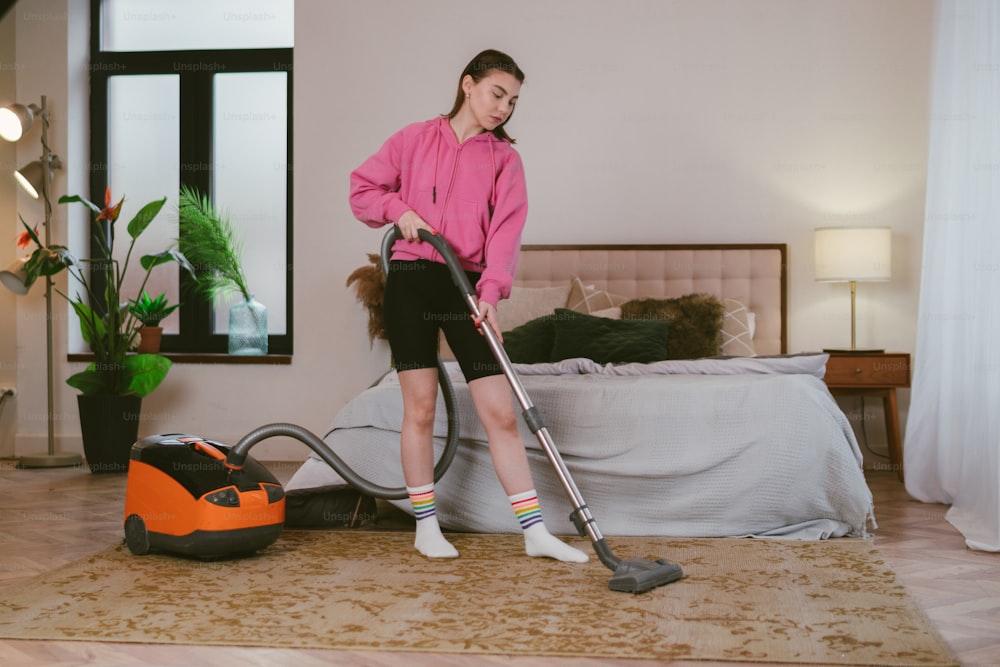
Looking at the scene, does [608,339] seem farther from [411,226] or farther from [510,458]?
[411,226]

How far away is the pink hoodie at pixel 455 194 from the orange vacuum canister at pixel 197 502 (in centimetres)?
74

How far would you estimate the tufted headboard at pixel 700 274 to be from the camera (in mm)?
4848

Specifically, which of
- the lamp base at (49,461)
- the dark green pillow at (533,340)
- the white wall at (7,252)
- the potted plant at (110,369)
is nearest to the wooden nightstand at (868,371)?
the dark green pillow at (533,340)

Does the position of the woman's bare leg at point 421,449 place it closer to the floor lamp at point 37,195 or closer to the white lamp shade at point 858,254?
the white lamp shade at point 858,254

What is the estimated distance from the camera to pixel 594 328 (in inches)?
161

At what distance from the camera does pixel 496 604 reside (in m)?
2.16

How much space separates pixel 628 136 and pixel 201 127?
2.38 meters

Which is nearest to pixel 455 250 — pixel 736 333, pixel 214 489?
pixel 214 489

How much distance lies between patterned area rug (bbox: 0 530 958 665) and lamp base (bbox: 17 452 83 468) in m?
2.37

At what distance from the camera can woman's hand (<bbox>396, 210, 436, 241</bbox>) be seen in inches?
99.8

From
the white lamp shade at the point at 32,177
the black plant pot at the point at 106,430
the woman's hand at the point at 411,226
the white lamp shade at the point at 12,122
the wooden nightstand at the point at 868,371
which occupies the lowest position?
the black plant pot at the point at 106,430

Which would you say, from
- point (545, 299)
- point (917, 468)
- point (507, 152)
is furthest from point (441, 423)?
point (917, 468)

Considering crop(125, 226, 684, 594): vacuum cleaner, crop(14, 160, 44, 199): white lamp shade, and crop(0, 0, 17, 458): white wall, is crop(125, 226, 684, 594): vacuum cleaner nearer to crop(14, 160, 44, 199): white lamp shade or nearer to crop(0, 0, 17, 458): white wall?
crop(14, 160, 44, 199): white lamp shade

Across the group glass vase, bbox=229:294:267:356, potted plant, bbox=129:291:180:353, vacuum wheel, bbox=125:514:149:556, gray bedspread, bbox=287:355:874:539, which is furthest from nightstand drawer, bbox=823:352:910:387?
potted plant, bbox=129:291:180:353
